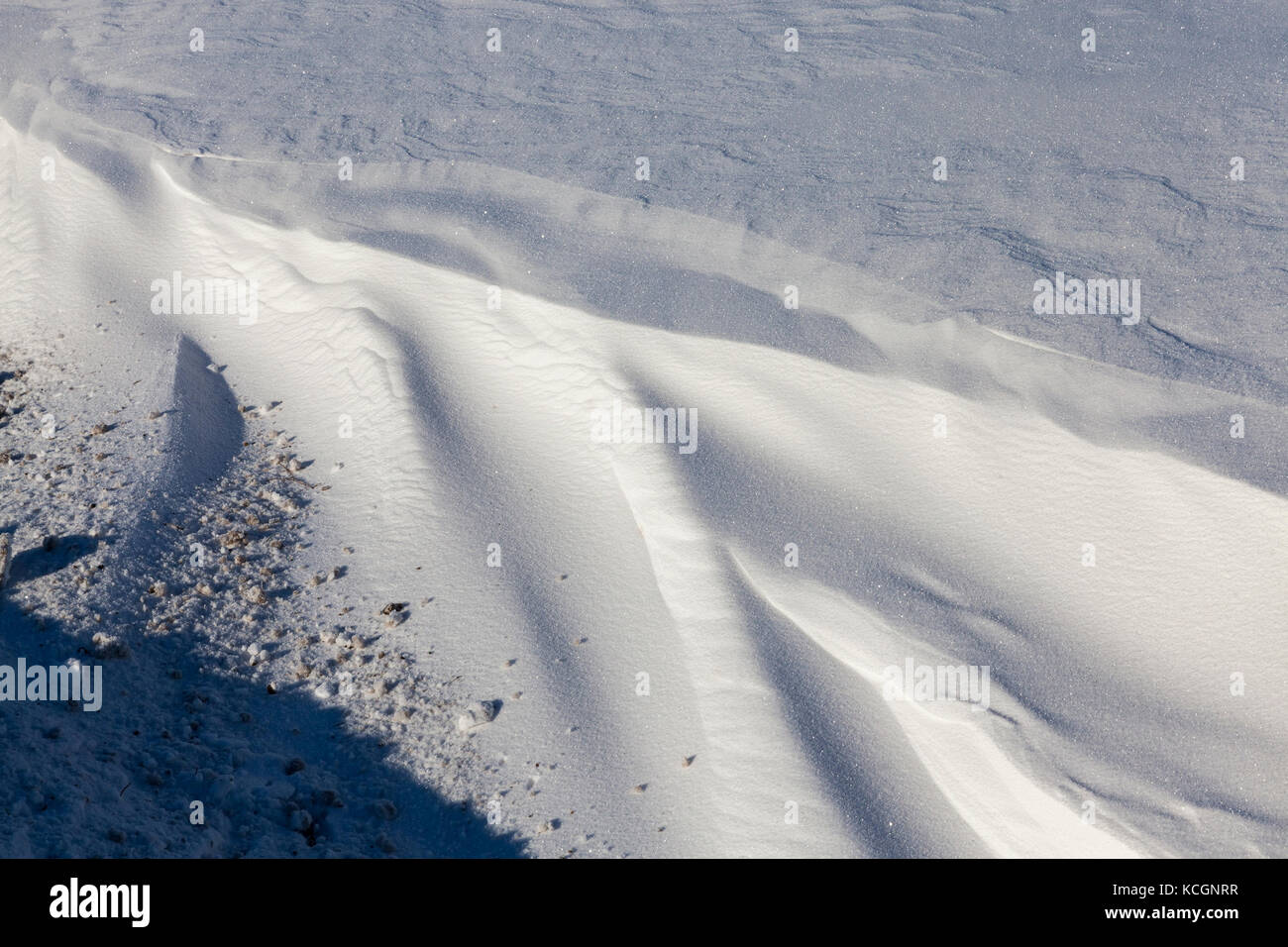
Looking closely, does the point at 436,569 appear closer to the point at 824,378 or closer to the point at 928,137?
the point at 824,378

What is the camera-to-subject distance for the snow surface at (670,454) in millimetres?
3416

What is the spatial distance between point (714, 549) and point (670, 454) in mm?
557

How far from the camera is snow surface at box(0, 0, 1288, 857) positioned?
11.2 ft

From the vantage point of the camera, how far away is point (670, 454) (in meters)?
4.53

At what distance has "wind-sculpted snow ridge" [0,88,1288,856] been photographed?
3.40 metres

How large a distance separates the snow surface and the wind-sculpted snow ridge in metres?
0.02

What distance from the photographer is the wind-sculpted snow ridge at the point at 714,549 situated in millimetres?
3400

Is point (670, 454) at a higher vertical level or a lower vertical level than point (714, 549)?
higher

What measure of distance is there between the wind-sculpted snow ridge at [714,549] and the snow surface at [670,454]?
0.02m

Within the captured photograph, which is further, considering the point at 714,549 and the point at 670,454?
the point at 670,454

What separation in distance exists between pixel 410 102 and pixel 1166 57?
15.4 feet
